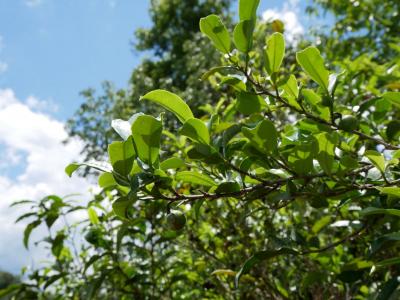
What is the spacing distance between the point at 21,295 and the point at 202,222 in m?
1.04

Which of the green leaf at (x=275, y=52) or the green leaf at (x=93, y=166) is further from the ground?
the green leaf at (x=275, y=52)

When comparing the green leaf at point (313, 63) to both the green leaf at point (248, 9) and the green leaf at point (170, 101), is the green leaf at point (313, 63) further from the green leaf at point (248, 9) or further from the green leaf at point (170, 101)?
the green leaf at point (170, 101)

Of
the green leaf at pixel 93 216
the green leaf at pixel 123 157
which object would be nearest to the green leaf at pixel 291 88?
the green leaf at pixel 123 157

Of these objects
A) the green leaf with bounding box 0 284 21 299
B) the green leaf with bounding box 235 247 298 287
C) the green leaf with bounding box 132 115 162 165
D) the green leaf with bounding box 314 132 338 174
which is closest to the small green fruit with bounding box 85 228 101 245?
the green leaf with bounding box 0 284 21 299

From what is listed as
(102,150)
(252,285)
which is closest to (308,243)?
(252,285)

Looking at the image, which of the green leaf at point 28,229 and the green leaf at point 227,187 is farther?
the green leaf at point 28,229

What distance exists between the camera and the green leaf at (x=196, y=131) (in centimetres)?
80

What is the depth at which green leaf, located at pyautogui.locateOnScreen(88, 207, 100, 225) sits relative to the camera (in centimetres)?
205

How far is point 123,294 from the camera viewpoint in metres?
2.16

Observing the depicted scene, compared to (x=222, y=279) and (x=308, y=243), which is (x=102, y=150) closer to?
(x=222, y=279)

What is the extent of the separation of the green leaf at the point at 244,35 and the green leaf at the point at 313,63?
0.09 m

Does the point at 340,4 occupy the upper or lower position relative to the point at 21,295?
upper

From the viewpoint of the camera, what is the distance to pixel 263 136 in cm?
81

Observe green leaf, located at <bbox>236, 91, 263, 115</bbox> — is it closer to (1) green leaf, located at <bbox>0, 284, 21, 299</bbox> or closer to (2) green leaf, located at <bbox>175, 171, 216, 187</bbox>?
(2) green leaf, located at <bbox>175, 171, 216, 187</bbox>
